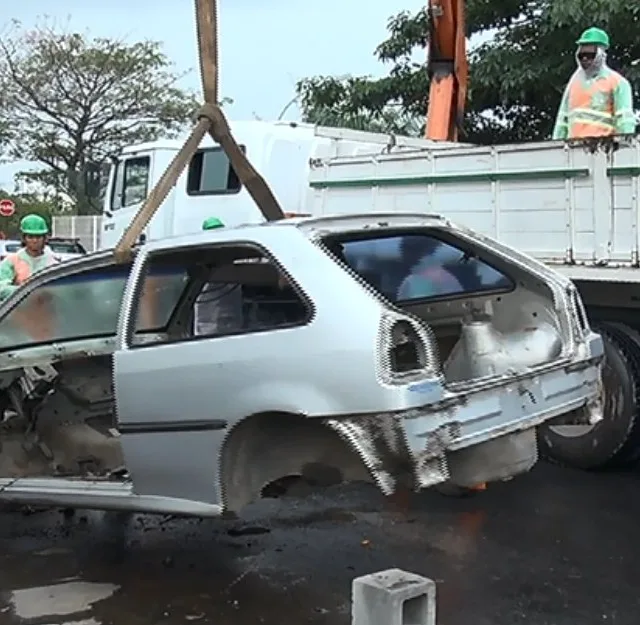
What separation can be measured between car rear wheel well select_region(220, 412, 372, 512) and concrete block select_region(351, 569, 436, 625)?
4.32ft

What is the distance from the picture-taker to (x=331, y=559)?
17.5 ft

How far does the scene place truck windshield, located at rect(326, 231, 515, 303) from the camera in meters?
5.15

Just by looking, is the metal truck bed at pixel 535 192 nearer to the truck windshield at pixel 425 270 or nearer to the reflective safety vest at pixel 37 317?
the truck windshield at pixel 425 270

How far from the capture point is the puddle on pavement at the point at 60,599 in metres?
4.66

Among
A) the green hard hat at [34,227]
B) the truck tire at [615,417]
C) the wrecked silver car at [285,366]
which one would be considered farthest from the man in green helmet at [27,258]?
the truck tire at [615,417]

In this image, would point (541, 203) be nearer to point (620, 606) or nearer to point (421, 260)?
point (421, 260)

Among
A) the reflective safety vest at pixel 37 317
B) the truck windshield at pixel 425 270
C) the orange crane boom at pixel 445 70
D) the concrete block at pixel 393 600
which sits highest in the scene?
the orange crane boom at pixel 445 70

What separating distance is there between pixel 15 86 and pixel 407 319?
32.1m

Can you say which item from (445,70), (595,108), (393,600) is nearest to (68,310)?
(393,600)

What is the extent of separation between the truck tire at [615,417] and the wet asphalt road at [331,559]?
294 millimetres

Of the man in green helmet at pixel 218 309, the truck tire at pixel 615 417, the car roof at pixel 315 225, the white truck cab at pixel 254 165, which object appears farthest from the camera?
the white truck cab at pixel 254 165

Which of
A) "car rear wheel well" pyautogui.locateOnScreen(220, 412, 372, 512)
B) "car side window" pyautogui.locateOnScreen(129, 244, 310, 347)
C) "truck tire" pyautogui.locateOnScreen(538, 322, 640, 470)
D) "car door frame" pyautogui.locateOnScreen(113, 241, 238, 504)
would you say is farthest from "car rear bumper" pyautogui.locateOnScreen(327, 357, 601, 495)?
"truck tire" pyautogui.locateOnScreen(538, 322, 640, 470)

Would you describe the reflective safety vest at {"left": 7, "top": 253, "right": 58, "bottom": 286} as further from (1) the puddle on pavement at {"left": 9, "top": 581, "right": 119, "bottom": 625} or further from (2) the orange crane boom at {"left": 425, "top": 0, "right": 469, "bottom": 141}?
(2) the orange crane boom at {"left": 425, "top": 0, "right": 469, "bottom": 141}

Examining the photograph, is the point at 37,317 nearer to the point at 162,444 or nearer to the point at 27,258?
the point at 162,444
